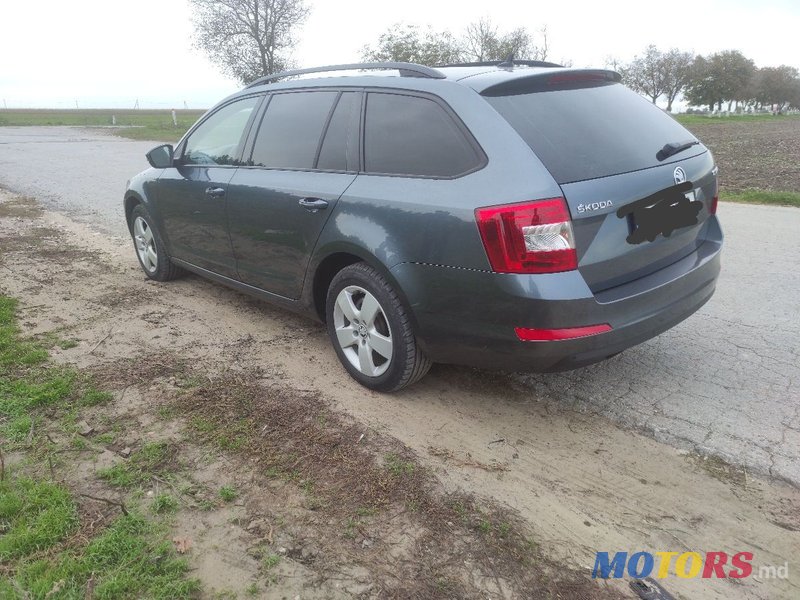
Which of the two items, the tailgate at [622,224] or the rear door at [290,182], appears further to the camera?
the rear door at [290,182]

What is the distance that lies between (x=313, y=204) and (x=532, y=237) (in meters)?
1.47

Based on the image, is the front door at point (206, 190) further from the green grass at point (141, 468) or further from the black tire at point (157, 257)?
the green grass at point (141, 468)

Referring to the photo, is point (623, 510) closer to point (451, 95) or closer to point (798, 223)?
point (451, 95)

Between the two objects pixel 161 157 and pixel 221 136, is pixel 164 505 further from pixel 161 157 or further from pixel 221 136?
pixel 161 157

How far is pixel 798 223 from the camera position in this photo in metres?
7.68

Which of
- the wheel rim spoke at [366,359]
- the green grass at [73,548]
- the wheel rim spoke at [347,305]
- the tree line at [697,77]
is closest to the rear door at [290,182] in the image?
the wheel rim spoke at [347,305]

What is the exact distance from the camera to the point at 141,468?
2.86m

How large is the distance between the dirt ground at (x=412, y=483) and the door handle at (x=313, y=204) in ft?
3.40

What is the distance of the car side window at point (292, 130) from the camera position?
3883mm

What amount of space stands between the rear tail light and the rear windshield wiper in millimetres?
856

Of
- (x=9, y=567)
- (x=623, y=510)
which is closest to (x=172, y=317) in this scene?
(x=9, y=567)

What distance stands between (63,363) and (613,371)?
350 cm

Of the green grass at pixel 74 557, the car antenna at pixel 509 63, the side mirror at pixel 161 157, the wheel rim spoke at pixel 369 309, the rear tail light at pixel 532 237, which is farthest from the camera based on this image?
the side mirror at pixel 161 157

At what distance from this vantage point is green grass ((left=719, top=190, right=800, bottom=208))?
30.2 feet
